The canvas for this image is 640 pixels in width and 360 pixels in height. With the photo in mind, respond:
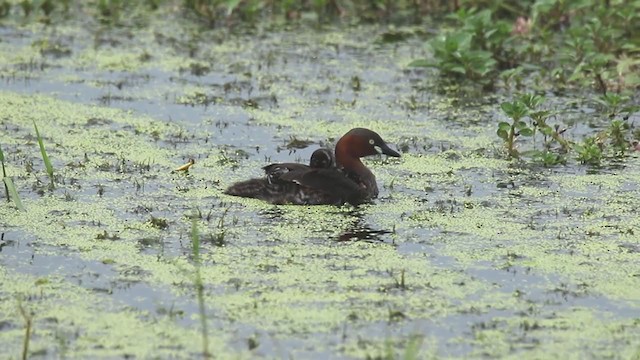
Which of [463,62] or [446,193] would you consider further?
[463,62]

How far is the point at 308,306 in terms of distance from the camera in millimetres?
6074

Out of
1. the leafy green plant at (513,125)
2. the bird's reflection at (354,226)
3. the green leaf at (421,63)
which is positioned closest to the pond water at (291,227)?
the bird's reflection at (354,226)

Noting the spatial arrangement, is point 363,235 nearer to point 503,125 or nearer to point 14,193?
point 14,193

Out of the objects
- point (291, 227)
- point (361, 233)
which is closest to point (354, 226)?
point (361, 233)

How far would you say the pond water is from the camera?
5754 millimetres

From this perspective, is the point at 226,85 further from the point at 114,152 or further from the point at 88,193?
the point at 88,193

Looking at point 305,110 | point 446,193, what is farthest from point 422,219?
point 305,110

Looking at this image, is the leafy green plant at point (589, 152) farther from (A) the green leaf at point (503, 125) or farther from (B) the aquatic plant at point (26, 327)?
(B) the aquatic plant at point (26, 327)

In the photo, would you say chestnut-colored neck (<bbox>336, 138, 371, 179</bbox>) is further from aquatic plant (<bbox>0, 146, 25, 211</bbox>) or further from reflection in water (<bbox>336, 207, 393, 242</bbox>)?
aquatic plant (<bbox>0, 146, 25, 211</bbox>)

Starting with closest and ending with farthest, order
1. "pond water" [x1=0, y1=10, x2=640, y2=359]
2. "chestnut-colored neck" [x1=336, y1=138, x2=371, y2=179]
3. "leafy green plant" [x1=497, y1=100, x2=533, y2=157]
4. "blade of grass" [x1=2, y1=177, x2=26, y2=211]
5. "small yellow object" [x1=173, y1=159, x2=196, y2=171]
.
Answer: "pond water" [x1=0, y1=10, x2=640, y2=359]
"blade of grass" [x1=2, y1=177, x2=26, y2=211]
"chestnut-colored neck" [x1=336, y1=138, x2=371, y2=179]
"small yellow object" [x1=173, y1=159, x2=196, y2=171]
"leafy green plant" [x1=497, y1=100, x2=533, y2=157]

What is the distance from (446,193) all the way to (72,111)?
11.6 feet

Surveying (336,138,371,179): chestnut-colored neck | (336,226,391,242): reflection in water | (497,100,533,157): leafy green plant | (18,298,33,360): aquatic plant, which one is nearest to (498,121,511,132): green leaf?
(497,100,533,157): leafy green plant

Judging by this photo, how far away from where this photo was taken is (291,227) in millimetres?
7488

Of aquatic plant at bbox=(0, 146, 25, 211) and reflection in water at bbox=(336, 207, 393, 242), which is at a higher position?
aquatic plant at bbox=(0, 146, 25, 211)
